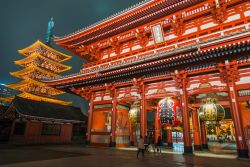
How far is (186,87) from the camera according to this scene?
38.6 ft

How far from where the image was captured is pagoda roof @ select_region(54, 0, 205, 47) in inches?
498

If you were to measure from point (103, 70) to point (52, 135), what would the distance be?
448 inches

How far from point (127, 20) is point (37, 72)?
24.4 m

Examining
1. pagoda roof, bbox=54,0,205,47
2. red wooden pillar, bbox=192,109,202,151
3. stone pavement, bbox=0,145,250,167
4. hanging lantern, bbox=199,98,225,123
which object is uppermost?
pagoda roof, bbox=54,0,205,47

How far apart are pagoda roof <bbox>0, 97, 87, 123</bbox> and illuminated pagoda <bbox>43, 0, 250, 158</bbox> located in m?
3.83

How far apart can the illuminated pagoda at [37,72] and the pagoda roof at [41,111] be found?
1046 cm

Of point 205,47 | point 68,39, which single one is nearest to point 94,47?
point 68,39

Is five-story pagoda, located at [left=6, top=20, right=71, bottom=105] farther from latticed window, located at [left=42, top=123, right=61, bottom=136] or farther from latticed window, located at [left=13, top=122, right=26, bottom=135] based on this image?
latticed window, located at [left=42, top=123, right=61, bottom=136]

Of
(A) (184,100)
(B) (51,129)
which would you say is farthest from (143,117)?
(B) (51,129)

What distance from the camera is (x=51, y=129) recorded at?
1969 centimetres

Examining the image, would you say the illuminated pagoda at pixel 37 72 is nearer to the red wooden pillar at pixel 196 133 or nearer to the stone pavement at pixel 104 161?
the stone pavement at pixel 104 161

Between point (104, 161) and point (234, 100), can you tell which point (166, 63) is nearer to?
point (234, 100)

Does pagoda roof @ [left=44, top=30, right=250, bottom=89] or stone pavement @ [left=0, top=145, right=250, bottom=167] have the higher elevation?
pagoda roof @ [left=44, top=30, right=250, bottom=89]

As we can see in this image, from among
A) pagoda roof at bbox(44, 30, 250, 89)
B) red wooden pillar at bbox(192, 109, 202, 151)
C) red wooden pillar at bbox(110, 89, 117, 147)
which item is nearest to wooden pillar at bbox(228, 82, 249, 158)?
pagoda roof at bbox(44, 30, 250, 89)
